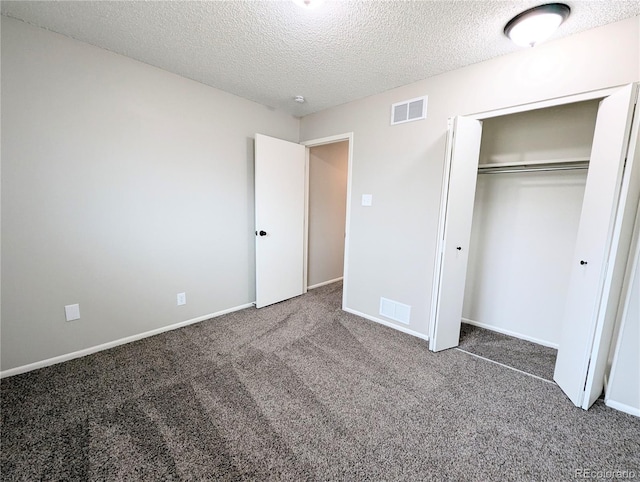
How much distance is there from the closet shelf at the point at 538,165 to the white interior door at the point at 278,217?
2083 mm

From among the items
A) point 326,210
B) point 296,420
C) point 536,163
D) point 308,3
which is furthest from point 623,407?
point 326,210

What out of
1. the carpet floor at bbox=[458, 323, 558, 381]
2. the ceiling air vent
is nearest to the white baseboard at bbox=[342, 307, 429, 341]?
the carpet floor at bbox=[458, 323, 558, 381]

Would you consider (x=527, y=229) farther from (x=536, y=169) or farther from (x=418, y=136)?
(x=418, y=136)

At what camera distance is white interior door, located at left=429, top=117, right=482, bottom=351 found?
2.15 meters

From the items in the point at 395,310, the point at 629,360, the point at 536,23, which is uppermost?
the point at 536,23

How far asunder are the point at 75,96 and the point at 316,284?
3317mm

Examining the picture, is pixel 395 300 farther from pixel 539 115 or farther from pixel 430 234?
pixel 539 115

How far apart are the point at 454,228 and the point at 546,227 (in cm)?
95

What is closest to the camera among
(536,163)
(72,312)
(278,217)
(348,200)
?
(72,312)

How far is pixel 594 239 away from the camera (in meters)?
1.67

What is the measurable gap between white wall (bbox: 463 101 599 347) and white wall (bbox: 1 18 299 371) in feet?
8.74

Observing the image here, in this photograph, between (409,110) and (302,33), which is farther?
(409,110)

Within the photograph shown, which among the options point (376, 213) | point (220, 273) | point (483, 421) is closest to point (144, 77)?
point (220, 273)

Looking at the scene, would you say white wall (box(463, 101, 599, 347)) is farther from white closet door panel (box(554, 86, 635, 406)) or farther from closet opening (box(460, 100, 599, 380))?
white closet door panel (box(554, 86, 635, 406))
